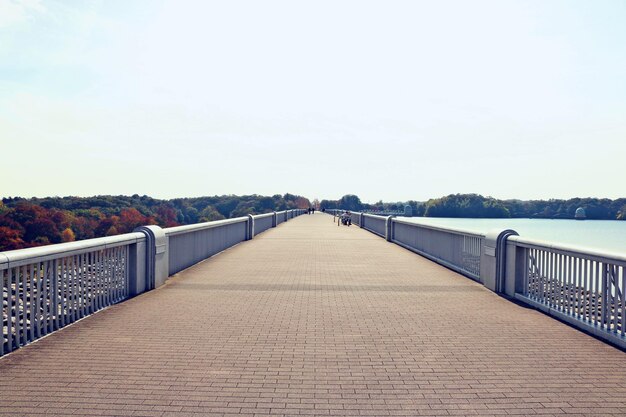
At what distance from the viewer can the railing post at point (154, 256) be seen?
32.3 ft

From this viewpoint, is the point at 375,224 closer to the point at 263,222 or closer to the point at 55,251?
the point at 263,222

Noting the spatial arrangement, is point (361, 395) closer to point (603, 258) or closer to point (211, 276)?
point (603, 258)

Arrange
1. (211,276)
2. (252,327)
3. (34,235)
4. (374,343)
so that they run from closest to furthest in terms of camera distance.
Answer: (374,343)
(252,327)
(211,276)
(34,235)

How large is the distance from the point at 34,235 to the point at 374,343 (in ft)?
324

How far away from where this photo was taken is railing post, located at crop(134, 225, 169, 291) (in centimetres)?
984

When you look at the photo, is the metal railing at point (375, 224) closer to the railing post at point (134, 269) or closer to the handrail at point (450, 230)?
the handrail at point (450, 230)

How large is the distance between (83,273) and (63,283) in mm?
556

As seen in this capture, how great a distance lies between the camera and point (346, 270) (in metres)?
13.3

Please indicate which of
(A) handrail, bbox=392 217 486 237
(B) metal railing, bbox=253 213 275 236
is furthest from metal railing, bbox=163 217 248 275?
(B) metal railing, bbox=253 213 275 236

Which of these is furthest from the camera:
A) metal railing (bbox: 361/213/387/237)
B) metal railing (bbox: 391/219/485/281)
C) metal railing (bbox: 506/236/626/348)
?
metal railing (bbox: 361/213/387/237)

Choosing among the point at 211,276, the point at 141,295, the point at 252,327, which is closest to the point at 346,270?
the point at 211,276

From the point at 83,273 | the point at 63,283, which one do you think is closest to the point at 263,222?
the point at 83,273

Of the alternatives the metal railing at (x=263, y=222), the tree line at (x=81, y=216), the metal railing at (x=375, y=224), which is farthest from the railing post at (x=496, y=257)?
the tree line at (x=81, y=216)

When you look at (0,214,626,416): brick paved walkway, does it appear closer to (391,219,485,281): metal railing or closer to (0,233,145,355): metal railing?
(0,233,145,355): metal railing
